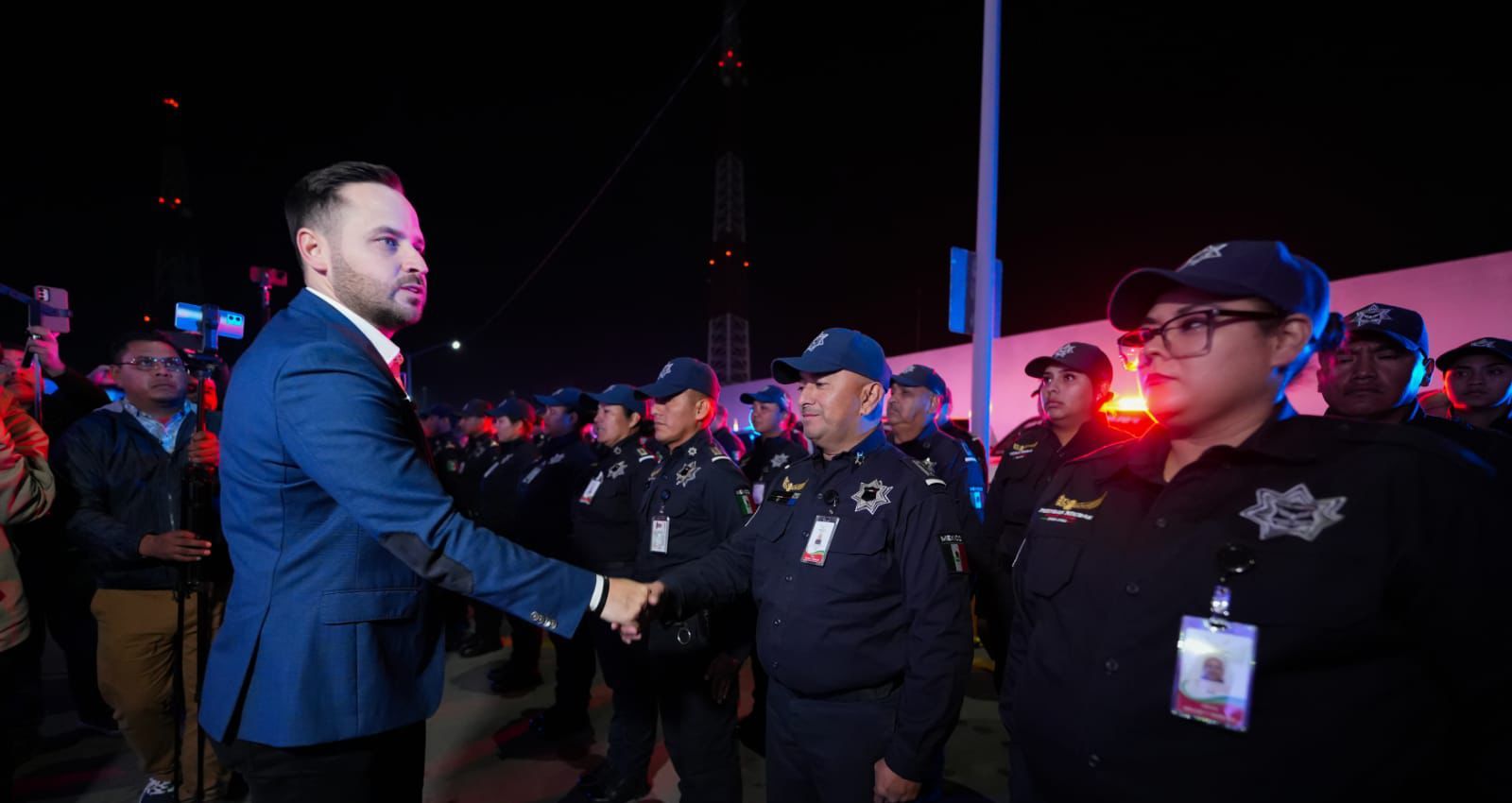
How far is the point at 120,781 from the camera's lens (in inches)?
169

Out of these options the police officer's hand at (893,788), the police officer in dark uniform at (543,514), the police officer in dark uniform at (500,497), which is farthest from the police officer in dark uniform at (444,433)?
the police officer's hand at (893,788)

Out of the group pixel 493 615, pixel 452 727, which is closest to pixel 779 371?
pixel 452 727

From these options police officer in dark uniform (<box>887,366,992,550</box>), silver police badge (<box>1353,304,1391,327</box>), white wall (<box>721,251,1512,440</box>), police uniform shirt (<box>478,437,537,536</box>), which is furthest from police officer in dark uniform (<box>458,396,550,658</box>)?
white wall (<box>721,251,1512,440</box>)

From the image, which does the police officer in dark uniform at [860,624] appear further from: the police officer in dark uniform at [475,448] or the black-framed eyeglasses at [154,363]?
the police officer in dark uniform at [475,448]

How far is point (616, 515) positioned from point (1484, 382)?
5.59m

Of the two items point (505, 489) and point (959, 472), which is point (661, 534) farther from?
point (505, 489)

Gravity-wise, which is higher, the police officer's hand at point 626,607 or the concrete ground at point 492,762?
the police officer's hand at point 626,607

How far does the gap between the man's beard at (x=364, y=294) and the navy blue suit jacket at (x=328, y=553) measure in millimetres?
156

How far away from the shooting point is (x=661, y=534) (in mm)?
4000

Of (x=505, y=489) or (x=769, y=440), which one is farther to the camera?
(x=769, y=440)

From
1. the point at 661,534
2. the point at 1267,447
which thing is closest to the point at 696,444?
the point at 661,534

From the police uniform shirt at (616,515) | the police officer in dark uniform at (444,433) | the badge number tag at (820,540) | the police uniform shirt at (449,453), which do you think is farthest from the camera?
the police officer in dark uniform at (444,433)

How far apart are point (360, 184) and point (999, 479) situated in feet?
13.5

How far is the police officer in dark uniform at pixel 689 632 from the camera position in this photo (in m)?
3.53
